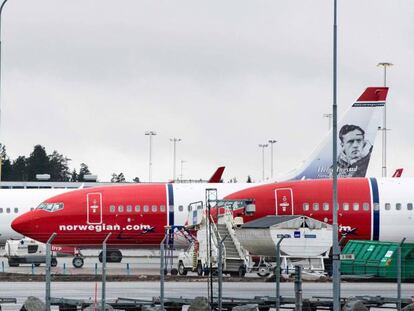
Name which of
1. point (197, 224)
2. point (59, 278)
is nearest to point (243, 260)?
point (197, 224)

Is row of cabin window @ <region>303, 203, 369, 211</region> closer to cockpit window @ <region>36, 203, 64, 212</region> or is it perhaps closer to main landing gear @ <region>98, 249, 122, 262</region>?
main landing gear @ <region>98, 249, 122, 262</region>

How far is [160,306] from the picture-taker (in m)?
30.3

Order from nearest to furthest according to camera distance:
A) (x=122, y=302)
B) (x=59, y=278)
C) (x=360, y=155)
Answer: (x=122, y=302), (x=59, y=278), (x=360, y=155)

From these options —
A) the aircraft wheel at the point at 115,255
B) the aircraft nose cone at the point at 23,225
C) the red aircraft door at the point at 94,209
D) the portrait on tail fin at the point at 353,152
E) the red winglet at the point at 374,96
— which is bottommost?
the aircraft wheel at the point at 115,255

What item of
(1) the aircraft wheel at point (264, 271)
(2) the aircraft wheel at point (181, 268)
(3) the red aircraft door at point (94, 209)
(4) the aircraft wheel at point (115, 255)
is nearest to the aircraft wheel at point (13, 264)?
(3) the red aircraft door at point (94, 209)

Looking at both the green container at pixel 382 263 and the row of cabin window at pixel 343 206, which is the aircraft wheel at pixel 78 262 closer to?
the row of cabin window at pixel 343 206

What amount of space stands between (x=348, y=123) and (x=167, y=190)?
1368 cm

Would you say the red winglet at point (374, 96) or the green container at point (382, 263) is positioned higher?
the red winglet at point (374, 96)

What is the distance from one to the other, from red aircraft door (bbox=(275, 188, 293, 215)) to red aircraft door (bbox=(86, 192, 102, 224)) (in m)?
8.44

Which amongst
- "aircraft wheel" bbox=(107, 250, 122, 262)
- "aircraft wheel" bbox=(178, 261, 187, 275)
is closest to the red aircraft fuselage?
"aircraft wheel" bbox=(107, 250, 122, 262)

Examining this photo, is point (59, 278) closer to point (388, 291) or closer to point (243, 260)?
point (243, 260)

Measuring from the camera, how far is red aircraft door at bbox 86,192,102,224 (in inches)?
2397

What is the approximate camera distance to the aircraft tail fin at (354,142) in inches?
2766

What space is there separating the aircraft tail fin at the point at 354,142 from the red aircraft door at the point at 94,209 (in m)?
14.0
